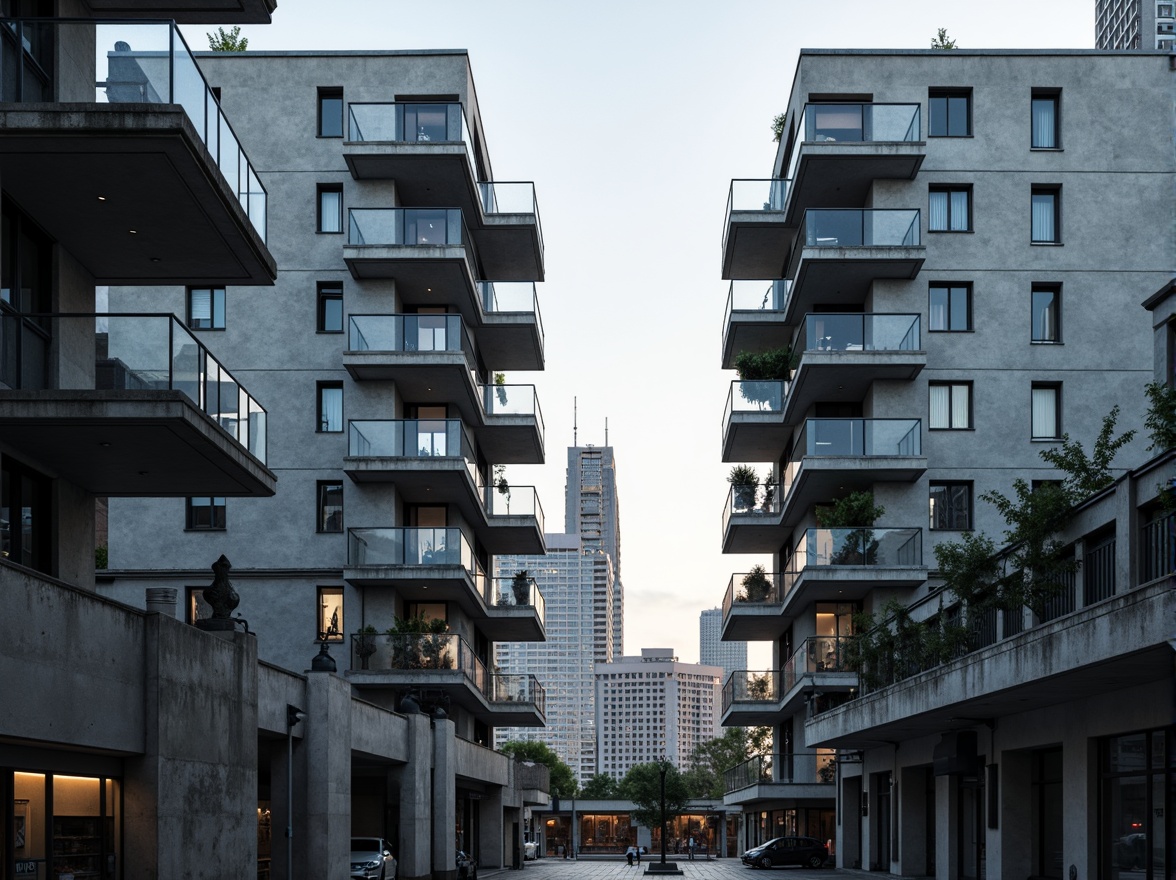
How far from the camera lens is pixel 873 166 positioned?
A: 146 feet

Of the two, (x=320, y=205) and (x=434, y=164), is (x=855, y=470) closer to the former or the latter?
(x=434, y=164)

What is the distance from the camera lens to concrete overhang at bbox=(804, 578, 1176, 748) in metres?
16.5

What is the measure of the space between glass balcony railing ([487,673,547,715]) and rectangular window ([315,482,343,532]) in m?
7.84

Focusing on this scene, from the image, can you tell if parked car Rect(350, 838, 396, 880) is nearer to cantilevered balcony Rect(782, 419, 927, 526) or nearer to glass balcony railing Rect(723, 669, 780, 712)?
cantilevered balcony Rect(782, 419, 927, 526)

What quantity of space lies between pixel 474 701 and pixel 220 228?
→ 27369mm

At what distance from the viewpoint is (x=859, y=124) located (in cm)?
4456

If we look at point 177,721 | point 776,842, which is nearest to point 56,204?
point 177,721

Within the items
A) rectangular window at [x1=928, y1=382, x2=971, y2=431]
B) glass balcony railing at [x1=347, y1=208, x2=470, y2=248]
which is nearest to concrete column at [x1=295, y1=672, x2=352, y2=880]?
glass balcony railing at [x1=347, y1=208, x2=470, y2=248]

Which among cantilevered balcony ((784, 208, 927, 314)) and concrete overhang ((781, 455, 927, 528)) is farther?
cantilevered balcony ((784, 208, 927, 314))

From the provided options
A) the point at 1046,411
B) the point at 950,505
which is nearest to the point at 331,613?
the point at 950,505

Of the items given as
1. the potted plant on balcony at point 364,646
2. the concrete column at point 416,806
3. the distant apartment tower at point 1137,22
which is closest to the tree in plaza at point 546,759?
the potted plant on balcony at point 364,646

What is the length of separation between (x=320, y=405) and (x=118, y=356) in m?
26.0

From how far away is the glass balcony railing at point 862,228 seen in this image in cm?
4372

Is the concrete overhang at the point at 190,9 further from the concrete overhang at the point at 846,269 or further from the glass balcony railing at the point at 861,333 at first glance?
the glass balcony railing at the point at 861,333
